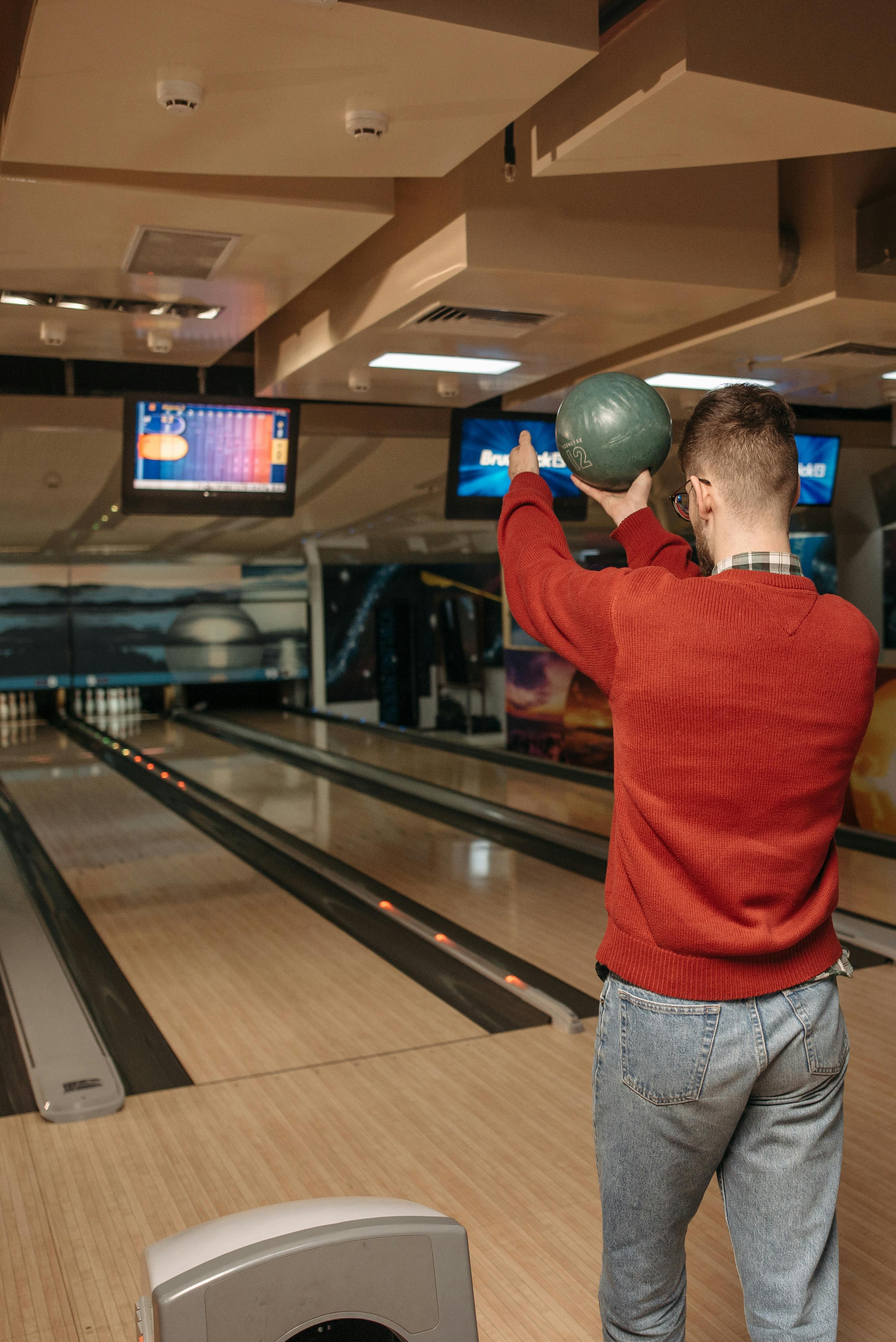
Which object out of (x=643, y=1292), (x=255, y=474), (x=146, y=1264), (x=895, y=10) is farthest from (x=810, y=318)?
(x=146, y=1264)

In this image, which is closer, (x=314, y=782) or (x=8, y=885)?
(x=8, y=885)

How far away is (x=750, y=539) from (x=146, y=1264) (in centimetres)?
97

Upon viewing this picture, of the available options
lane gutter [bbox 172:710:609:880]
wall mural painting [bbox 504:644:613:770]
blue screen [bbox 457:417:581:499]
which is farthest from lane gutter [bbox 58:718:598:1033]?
wall mural painting [bbox 504:644:613:770]

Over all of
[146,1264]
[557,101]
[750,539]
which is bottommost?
[146,1264]

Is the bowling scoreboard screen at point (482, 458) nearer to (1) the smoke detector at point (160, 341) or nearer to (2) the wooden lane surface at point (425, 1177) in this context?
(1) the smoke detector at point (160, 341)

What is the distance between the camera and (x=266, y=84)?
7.64 ft

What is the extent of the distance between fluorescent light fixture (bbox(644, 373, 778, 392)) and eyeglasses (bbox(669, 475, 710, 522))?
354 cm

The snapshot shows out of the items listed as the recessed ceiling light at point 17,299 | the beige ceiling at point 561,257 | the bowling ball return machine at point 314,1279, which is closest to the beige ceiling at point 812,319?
the beige ceiling at point 561,257

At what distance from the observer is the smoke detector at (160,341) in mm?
4270

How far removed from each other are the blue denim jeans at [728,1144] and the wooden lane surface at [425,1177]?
3.04ft

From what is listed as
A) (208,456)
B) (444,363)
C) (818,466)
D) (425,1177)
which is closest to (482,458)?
(444,363)

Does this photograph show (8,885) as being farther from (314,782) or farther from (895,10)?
(895,10)

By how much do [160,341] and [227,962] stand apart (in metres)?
2.39

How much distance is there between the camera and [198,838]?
6816 millimetres
